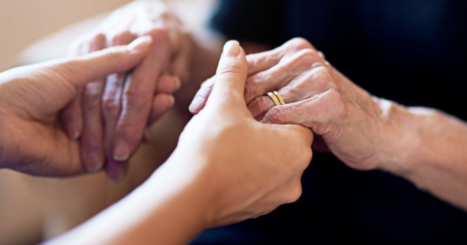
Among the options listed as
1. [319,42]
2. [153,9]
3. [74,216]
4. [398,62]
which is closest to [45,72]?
[153,9]

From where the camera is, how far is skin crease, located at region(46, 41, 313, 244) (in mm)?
451

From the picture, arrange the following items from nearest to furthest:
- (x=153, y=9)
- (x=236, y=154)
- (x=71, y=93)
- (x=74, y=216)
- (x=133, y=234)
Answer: (x=133, y=234)
(x=236, y=154)
(x=71, y=93)
(x=153, y=9)
(x=74, y=216)

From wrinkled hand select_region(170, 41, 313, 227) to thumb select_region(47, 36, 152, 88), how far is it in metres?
0.34

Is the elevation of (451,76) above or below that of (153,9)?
below

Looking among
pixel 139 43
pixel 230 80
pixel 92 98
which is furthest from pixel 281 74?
pixel 92 98

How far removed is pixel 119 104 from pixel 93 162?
16cm

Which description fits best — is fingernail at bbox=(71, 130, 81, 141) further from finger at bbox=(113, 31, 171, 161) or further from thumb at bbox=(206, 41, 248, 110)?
thumb at bbox=(206, 41, 248, 110)

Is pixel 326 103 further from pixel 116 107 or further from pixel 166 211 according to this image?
pixel 116 107

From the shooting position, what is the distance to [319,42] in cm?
123

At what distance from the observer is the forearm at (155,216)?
43 cm

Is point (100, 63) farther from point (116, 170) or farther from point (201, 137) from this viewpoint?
point (201, 137)

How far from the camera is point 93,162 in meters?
0.96

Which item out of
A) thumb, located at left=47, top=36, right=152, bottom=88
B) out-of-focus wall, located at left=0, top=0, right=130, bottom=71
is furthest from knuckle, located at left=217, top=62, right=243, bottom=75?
out-of-focus wall, located at left=0, top=0, right=130, bottom=71

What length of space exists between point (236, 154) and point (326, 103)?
0.28m
